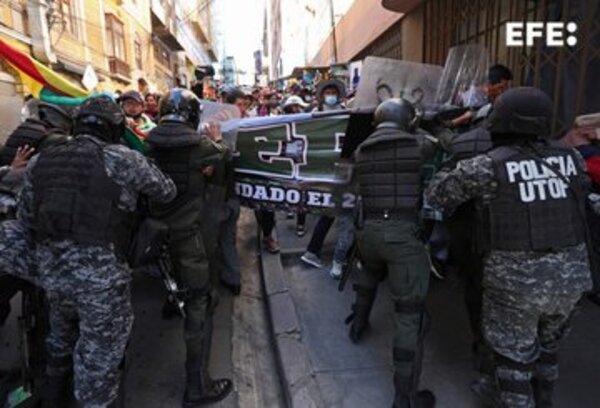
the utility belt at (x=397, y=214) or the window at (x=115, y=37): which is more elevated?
the window at (x=115, y=37)

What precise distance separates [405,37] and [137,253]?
8097 mm

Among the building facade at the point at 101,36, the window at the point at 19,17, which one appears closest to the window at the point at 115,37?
the building facade at the point at 101,36

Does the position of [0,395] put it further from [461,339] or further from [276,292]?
[461,339]

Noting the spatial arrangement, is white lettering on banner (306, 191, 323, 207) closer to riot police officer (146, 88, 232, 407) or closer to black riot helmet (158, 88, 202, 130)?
riot police officer (146, 88, 232, 407)

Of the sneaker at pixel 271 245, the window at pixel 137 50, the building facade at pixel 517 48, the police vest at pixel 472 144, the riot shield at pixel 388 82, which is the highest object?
the window at pixel 137 50

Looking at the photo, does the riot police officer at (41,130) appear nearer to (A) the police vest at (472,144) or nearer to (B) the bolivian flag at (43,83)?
(B) the bolivian flag at (43,83)

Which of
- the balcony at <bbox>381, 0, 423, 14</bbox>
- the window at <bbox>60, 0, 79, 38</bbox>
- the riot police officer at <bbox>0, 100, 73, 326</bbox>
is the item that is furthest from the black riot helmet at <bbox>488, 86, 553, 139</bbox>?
the window at <bbox>60, 0, 79, 38</bbox>

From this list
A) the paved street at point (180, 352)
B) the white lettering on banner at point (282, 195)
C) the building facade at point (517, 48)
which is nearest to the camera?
the paved street at point (180, 352)

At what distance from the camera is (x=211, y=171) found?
11.0 ft

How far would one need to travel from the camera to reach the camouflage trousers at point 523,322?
7.91ft

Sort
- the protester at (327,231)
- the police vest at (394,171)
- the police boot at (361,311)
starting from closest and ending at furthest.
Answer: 1. the police vest at (394,171)
2. the police boot at (361,311)
3. the protester at (327,231)

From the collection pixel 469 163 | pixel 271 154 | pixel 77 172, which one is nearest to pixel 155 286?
pixel 271 154

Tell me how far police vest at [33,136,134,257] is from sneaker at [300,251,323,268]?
3.05 meters

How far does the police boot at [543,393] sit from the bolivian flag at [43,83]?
3.28m
